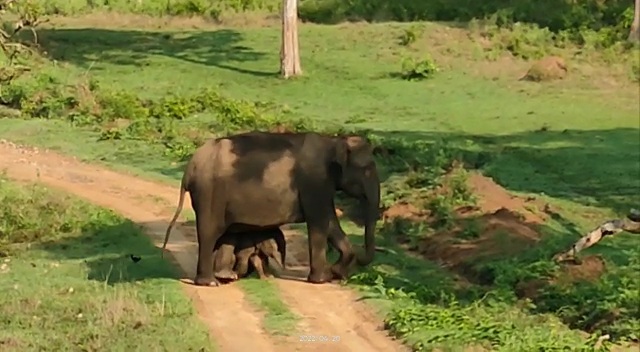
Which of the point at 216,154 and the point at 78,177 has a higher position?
the point at 216,154

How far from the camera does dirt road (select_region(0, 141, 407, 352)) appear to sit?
10.6 metres

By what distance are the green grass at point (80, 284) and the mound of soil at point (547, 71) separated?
15151mm

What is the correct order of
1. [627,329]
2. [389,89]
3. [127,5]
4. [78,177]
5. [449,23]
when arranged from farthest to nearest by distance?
1. [127,5]
2. [449,23]
3. [389,89]
4. [78,177]
5. [627,329]

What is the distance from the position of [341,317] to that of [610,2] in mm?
27348

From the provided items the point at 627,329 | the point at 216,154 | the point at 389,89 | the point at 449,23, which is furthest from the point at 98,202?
the point at 449,23

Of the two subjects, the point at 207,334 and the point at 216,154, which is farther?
the point at 216,154

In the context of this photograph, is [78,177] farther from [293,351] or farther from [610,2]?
[610,2]

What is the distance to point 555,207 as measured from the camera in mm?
17406

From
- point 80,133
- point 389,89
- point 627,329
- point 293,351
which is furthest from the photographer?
point 389,89

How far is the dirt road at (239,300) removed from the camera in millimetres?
10578

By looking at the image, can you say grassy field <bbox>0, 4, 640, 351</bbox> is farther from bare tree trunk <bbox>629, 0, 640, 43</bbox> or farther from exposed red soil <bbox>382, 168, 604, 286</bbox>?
bare tree trunk <bbox>629, 0, 640, 43</bbox>

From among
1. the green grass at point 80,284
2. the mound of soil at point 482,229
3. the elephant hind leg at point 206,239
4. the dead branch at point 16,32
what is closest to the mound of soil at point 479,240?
the mound of soil at point 482,229

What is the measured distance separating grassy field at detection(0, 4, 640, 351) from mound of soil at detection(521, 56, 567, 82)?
0.29 metres

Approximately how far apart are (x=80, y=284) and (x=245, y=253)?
5.47 ft
